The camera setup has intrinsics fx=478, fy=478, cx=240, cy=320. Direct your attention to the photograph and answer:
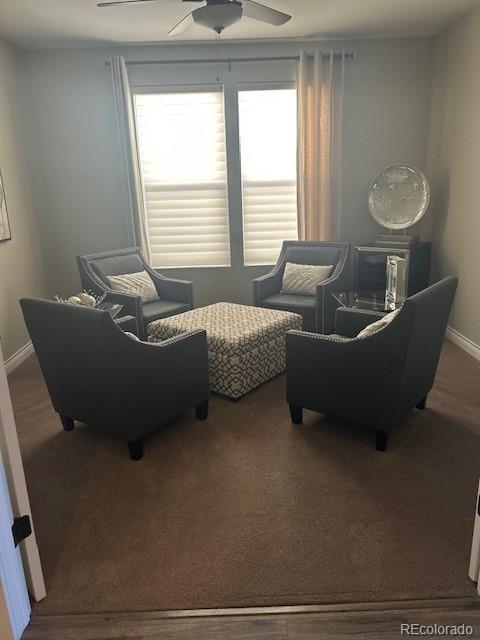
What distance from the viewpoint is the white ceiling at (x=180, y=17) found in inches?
136

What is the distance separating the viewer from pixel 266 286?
438cm

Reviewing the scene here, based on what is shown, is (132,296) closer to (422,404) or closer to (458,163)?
(422,404)

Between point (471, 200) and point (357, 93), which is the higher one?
point (357, 93)

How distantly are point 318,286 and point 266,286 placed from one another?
553 millimetres

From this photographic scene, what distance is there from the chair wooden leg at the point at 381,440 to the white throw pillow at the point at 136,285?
8.01 feet

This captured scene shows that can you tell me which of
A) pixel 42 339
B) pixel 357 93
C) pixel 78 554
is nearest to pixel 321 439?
pixel 78 554

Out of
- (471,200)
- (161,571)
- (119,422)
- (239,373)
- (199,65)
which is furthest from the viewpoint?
(199,65)

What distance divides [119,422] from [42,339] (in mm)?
620

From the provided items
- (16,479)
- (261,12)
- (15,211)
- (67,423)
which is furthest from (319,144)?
(16,479)

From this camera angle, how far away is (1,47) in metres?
4.06

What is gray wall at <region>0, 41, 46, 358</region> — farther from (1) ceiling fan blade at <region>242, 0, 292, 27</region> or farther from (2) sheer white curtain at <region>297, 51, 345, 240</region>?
(2) sheer white curtain at <region>297, 51, 345, 240</region>

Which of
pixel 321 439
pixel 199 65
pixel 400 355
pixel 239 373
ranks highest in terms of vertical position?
pixel 199 65

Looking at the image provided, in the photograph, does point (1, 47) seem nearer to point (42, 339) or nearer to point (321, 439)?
point (42, 339)

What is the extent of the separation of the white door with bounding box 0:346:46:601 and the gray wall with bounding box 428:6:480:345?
3.51m
